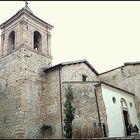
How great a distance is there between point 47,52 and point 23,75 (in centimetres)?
490

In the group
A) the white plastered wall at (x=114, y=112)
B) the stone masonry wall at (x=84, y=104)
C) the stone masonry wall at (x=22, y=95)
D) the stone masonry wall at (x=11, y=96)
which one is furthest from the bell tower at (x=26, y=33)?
the white plastered wall at (x=114, y=112)

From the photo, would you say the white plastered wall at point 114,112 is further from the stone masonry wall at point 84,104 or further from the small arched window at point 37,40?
the small arched window at point 37,40

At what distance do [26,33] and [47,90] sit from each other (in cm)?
592

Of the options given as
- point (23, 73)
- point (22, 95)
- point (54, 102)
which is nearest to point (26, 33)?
point (23, 73)

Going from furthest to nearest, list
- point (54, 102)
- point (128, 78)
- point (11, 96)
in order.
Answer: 1. point (128, 78)
2. point (11, 96)
3. point (54, 102)

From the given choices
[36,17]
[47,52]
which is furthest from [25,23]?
[47,52]

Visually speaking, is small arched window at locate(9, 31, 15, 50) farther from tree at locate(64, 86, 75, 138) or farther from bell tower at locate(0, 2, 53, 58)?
tree at locate(64, 86, 75, 138)

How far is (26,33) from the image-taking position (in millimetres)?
21891

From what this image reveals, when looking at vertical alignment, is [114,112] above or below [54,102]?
below

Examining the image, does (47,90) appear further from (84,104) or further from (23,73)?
(84,104)

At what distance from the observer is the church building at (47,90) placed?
18.0m

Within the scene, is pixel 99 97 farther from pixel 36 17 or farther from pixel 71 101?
pixel 36 17

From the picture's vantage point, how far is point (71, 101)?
60.4 feet

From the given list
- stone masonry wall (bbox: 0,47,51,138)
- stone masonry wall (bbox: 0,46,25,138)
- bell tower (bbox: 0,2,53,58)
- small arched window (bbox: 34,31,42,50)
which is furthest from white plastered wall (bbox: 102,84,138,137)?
small arched window (bbox: 34,31,42,50)
